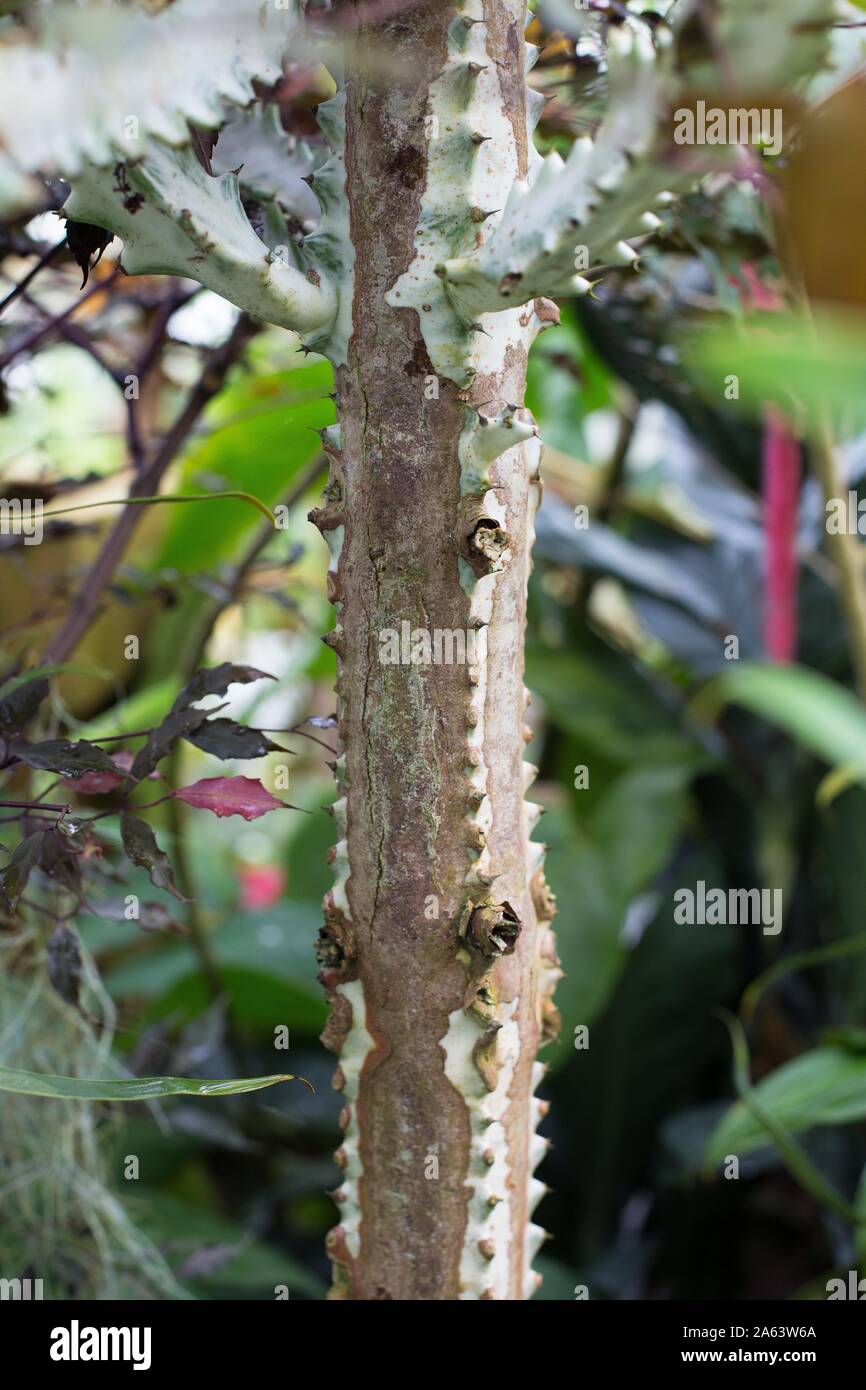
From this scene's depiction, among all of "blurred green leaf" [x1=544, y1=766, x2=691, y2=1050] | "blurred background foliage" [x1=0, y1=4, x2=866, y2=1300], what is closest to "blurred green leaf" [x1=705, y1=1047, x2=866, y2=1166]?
"blurred background foliage" [x1=0, y1=4, x2=866, y2=1300]

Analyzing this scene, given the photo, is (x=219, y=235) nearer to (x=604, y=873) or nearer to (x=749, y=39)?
(x=749, y=39)

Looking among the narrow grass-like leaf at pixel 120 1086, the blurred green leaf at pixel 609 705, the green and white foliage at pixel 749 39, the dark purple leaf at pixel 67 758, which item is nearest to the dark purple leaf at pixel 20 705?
the dark purple leaf at pixel 67 758

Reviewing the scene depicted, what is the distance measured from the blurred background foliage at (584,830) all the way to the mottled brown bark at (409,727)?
7.0 inches

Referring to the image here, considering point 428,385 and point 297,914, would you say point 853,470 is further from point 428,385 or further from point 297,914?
point 428,385

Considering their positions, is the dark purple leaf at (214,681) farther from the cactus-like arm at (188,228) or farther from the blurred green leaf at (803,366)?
the blurred green leaf at (803,366)

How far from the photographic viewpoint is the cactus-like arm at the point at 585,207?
0.30m

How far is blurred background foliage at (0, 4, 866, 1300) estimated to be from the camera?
694 millimetres

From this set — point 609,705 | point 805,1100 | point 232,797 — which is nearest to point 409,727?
point 232,797

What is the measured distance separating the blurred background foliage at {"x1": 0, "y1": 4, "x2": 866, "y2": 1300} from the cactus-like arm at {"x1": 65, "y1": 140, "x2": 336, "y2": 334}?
217 millimetres

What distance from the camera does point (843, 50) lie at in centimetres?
62

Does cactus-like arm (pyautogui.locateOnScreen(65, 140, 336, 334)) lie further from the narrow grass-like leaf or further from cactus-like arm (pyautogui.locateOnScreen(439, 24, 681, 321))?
the narrow grass-like leaf
